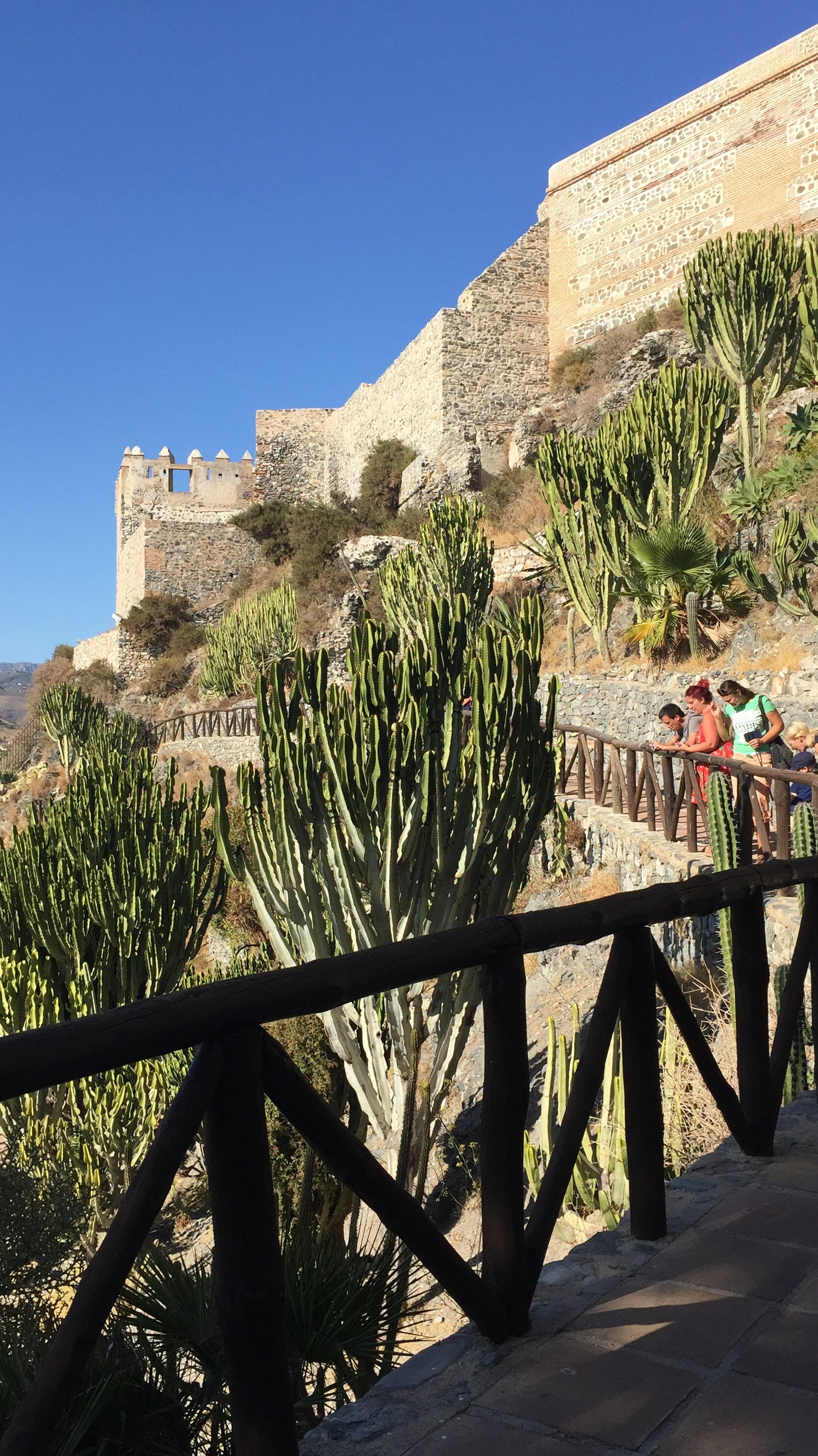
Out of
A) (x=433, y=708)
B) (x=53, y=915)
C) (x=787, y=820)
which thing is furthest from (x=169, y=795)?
(x=787, y=820)

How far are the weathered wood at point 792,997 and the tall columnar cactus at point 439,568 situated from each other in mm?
14282

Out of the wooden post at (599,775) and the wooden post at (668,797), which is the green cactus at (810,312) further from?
the wooden post at (668,797)

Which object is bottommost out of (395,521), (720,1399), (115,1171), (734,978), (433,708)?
(115,1171)

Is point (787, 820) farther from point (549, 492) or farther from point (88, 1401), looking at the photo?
point (549, 492)

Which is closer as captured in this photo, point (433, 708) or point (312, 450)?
point (433, 708)

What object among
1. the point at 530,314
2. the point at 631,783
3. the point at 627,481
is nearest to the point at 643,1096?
the point at 631,783

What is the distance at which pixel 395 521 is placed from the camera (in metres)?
31.1

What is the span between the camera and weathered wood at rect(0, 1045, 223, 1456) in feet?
4.48

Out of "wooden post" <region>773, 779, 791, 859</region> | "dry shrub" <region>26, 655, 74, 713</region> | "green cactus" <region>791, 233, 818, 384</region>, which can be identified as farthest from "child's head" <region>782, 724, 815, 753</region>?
"dry shrub" <region>26, 655, 74, 713</region>

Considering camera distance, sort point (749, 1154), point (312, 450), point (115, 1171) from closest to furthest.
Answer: point (749, 1154)
point (115, 1171)
point (312, 450)

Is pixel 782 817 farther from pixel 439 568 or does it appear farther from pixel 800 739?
pixel 439 568

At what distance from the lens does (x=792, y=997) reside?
121 inches

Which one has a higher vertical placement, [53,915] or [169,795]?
[169,795]

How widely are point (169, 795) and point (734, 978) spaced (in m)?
7.39
